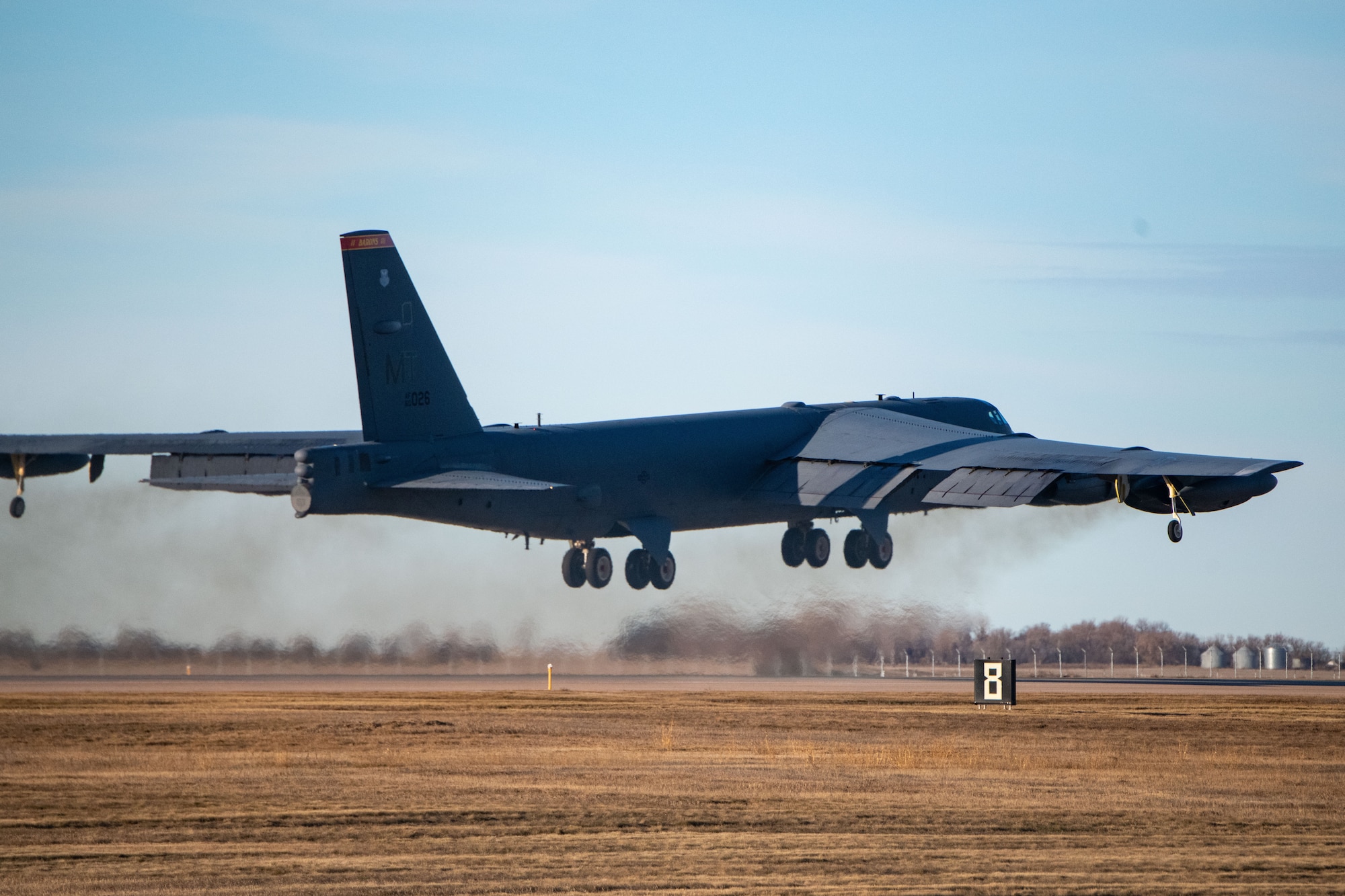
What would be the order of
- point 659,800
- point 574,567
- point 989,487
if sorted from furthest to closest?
point 574,567, point 989,487, point 659,800

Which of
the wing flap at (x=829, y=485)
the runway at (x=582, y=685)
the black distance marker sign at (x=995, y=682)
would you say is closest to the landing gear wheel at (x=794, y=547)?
the wing flap at (x=829, y=485)

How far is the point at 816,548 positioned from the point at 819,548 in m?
0.09

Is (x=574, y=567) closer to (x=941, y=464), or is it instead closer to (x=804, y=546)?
(x=804, y=546)

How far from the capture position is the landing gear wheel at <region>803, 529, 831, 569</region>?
54406 millimetres

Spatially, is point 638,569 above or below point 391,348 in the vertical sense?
below

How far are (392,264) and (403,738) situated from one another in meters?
13.0

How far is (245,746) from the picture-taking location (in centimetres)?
2919

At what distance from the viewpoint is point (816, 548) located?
54.4 meters

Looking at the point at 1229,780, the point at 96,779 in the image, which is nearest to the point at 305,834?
the point at 96,779

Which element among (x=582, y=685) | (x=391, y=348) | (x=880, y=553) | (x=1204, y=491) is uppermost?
(x=391, y=348)

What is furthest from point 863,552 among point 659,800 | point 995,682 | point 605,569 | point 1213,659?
point 659,800

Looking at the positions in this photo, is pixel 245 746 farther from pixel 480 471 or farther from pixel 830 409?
pixel 830 409

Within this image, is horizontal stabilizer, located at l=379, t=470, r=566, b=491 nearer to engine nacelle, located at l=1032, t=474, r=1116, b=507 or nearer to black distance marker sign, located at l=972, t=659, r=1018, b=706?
black distance marker sign, located at l=972, t=659, r=1018, b=706

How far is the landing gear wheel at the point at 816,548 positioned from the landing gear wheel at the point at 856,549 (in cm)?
66
